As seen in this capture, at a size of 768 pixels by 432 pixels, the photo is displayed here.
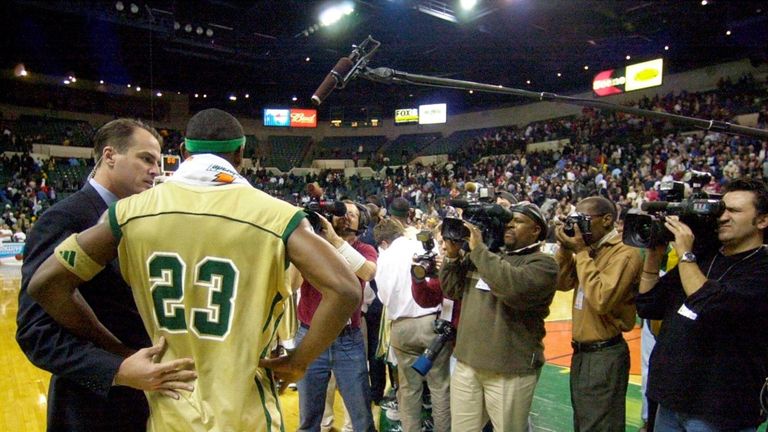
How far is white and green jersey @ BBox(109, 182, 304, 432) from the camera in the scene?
4.20ft

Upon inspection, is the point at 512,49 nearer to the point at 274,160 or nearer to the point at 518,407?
the point at 274,160

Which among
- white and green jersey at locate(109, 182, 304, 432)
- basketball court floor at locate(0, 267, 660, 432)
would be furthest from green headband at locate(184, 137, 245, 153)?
basketball court floor at locate(0, 267, 660, 432)

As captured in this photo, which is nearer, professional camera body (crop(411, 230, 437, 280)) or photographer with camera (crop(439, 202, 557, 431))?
photographer with camera (crop(439, 202, 557, 431))

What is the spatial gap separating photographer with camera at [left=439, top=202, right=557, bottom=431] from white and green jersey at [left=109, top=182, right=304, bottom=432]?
1473mm

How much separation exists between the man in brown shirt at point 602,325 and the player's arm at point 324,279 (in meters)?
1.74

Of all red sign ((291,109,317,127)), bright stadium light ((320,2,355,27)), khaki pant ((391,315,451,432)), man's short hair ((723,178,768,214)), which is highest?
bright stadium light ((320,2,355,27))

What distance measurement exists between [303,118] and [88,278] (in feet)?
97.3

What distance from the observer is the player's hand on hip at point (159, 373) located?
131cm

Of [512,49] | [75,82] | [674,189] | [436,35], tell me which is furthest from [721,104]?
[75,82]

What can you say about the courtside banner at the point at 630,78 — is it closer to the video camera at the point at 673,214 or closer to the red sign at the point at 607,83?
the red sign at the point at 607,83

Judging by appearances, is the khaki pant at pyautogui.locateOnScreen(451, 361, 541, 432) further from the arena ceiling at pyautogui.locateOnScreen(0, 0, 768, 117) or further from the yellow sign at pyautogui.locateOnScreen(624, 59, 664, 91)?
the yellow sign at pyautogui.locateOnScreen(624, 59, 664, 91)

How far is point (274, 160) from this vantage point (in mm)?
29547

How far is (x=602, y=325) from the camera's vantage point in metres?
2.69

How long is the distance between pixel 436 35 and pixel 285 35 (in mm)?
6480
